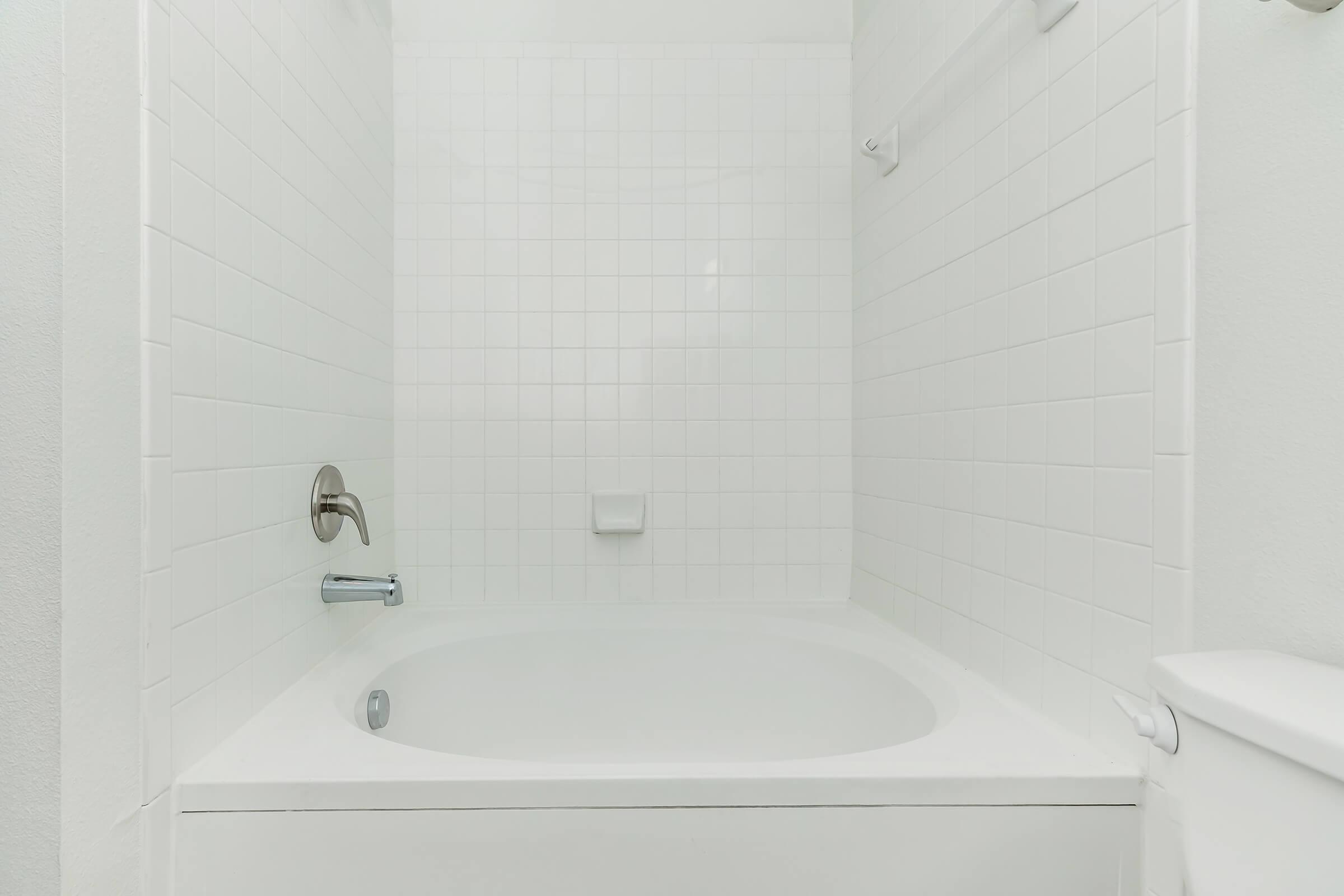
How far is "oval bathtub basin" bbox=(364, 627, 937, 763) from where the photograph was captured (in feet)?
5.76

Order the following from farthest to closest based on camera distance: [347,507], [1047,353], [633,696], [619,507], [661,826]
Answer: [619,507]
[633,696]
[347,507]
[1047,353]
[661,826]

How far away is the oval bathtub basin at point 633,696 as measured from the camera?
69.1 inches

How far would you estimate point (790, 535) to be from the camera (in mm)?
2131

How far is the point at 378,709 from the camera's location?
1.50 meters

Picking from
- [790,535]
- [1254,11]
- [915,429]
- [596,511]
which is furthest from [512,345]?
[1254,11]

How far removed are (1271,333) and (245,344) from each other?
4.79 feet

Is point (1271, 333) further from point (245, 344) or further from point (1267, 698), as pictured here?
point (245, 344)

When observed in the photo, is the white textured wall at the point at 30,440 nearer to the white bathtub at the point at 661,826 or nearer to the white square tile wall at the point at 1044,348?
the white bathtub at the point at 661,826

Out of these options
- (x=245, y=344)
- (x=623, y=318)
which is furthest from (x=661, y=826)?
(x=623, y=318)

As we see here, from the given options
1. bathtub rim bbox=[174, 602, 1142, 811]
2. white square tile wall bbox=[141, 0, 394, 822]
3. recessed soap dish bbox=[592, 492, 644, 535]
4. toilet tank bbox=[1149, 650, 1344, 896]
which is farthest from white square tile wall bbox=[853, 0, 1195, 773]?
white square tile wall bbox=[141, 0, 394, 822]

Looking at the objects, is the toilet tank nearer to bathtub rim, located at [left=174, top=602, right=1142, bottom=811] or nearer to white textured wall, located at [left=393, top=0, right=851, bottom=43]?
bathtub rim, located at [left=174, top=602, right=1142, bottom=811]

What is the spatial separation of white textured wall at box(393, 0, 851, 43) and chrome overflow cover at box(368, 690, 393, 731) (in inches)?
71.4

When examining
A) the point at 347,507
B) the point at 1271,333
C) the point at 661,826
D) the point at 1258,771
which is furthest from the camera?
the point at 347,507

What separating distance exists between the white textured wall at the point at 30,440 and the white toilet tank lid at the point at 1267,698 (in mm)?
1204
